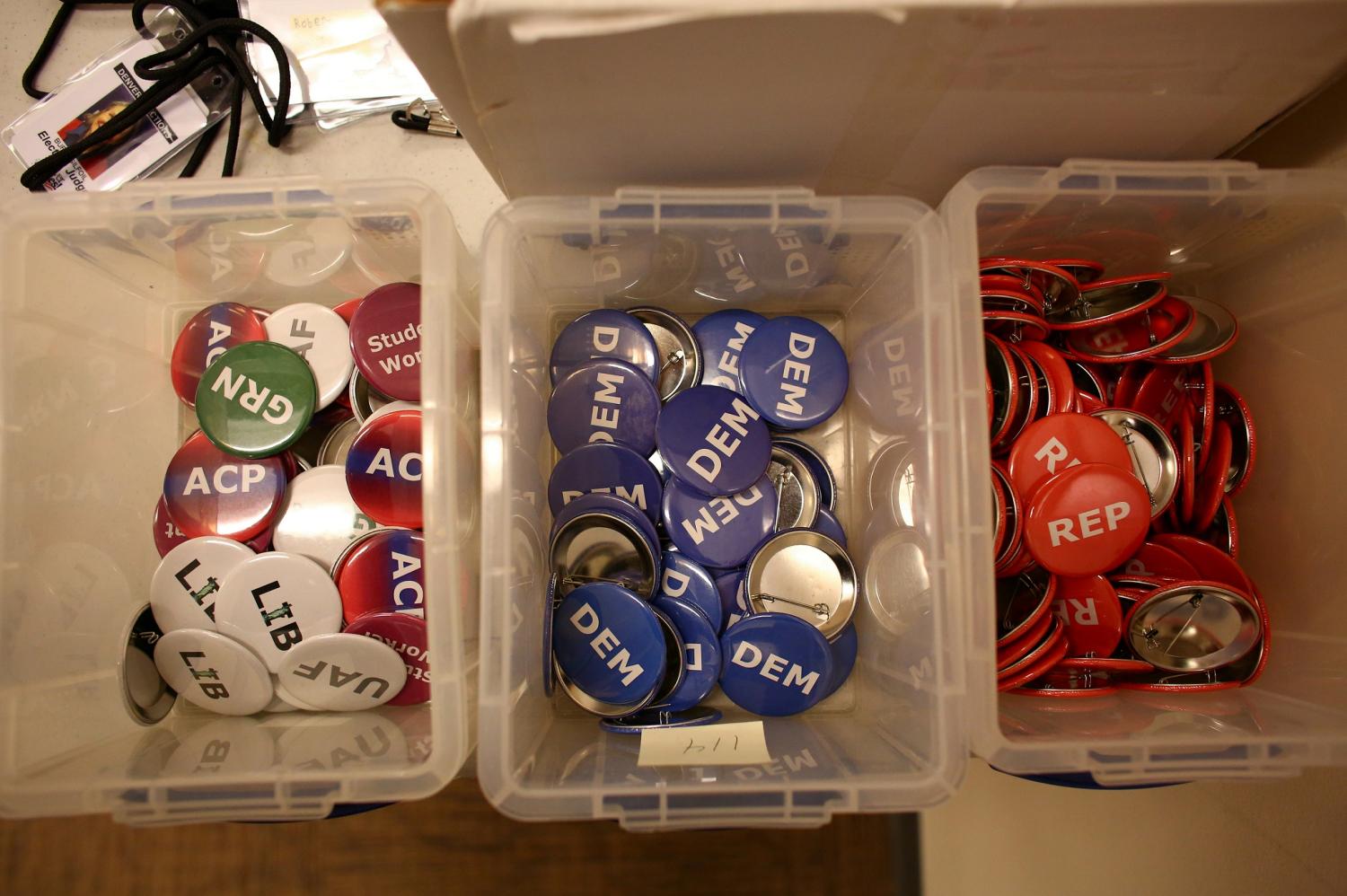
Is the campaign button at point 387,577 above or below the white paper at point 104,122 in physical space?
below

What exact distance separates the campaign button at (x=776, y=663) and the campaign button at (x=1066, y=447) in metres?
0.37

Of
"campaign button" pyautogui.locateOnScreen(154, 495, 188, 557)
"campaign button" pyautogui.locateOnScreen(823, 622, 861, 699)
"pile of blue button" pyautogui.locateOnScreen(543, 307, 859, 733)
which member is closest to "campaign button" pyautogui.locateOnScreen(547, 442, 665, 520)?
"pile of blue button" pyautogui.locateOnScreen(543, 307, 859, 733)

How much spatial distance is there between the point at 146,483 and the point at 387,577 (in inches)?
18.2

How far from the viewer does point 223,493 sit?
111cm

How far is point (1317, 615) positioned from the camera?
1.03m

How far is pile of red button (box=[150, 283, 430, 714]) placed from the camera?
103cm

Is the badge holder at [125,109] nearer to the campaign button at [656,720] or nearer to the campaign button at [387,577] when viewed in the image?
the campaign button at [387,577]

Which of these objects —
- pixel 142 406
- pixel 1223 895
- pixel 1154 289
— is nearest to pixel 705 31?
pixel 1154 289

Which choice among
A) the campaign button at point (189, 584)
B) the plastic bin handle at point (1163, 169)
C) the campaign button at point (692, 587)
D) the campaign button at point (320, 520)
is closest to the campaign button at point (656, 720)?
the campaign button at point (692, 587)

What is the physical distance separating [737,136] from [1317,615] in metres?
1.04

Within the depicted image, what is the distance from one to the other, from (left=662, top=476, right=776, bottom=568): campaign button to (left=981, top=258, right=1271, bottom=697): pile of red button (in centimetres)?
34

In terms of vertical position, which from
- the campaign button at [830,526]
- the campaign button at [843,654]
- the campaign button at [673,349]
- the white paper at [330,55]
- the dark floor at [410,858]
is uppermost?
the white paper at [330,55]

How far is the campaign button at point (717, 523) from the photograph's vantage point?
1.12m

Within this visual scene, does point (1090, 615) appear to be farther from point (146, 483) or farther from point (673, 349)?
point (146, 483)
